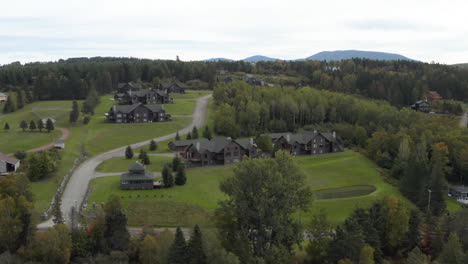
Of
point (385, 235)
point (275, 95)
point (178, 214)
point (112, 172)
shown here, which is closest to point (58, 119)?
point (112, 172)

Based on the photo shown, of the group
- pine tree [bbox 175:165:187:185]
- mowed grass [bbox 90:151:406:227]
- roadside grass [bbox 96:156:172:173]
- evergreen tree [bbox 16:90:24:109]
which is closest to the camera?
mowed grass [bbox 90:151:406:227]

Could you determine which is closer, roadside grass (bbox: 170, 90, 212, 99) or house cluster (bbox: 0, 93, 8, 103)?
house cluster (bbox: 0, 93, 8, 103)

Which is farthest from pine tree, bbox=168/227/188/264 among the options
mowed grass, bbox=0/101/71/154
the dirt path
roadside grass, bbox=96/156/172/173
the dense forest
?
the dense forest

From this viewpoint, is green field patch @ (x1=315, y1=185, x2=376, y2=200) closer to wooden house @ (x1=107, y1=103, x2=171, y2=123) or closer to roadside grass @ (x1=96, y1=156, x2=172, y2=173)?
roadside grass @ (x1=96, y1=156, x2=172, y2=173)

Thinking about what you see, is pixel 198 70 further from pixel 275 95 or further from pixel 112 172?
pixel 112 172

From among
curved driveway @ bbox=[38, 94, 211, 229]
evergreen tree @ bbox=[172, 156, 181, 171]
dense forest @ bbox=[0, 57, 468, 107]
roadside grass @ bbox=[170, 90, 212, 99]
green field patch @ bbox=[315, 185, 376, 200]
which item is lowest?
green field patch @ bbox=[315, 185, 376, 200]

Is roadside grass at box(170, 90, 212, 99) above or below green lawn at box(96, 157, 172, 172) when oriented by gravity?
above

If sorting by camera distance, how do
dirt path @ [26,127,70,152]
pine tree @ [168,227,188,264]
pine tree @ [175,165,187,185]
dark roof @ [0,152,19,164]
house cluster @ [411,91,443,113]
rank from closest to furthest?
1. pine tree @ [168,227,188,264]
2. pine tree @ [175,165,187,185]
3. dark roof @ [0,152,19,164]
4. dirt path @ [26,127,70,152]
5. house cluster @ [411,91,443,113]
